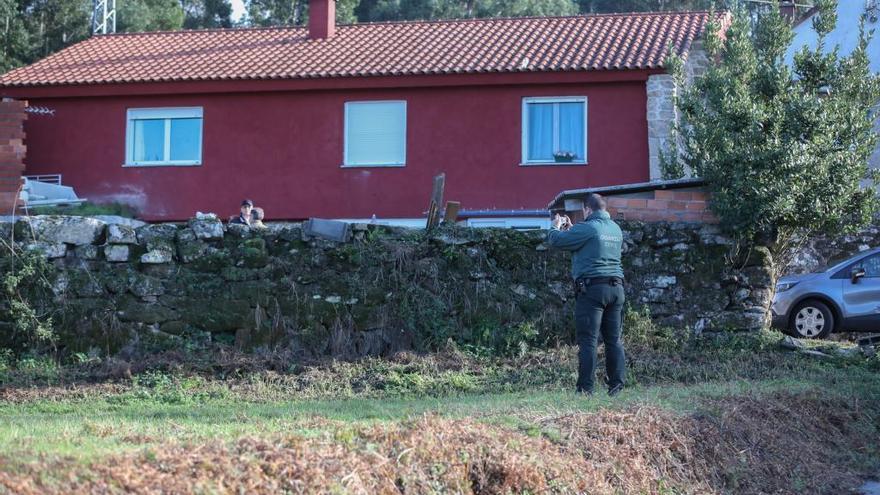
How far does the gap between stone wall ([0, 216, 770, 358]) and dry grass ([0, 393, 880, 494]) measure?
370cm

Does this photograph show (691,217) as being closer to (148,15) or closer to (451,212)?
(451,212)

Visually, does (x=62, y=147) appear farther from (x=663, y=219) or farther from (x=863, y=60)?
(x=863, y=60)

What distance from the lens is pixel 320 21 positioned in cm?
2461

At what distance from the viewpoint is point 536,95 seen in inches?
840

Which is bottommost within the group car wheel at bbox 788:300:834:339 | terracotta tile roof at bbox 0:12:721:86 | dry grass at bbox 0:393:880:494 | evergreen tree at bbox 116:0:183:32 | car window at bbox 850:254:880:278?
dry grass at bbox 0:393:880:494

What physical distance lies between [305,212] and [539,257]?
30.8 ft

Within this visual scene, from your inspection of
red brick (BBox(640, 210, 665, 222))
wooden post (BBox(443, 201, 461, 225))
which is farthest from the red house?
red brick (BBox(640, 210, 665, 222))

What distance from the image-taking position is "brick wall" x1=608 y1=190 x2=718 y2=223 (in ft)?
45.1

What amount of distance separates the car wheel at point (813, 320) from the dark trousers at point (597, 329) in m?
6.58

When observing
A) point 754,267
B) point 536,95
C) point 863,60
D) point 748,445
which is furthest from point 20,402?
point 536,95

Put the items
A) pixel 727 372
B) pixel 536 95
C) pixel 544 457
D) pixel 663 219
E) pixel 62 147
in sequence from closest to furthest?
pixel 544 457, pixel 727 372, pixel 663 219, pixel 536 95, pixel 62 147

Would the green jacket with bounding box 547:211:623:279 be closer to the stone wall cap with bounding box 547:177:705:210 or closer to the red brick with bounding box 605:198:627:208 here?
the stone wall cap with bounding box 547:177:705:210

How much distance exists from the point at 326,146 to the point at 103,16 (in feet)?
35.5

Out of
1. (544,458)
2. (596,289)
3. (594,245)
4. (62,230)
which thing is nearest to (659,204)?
(594,245)
